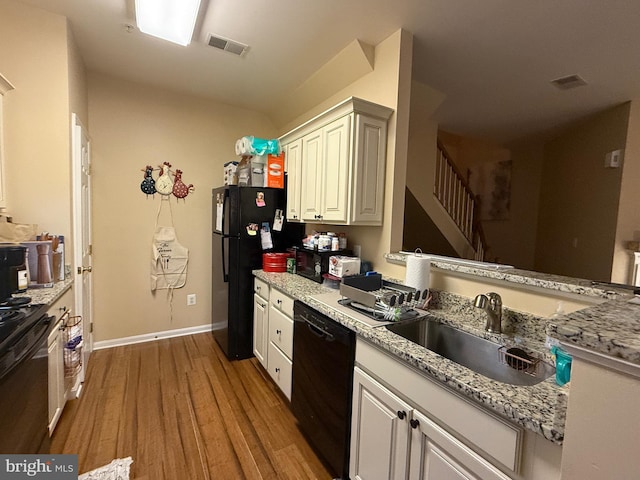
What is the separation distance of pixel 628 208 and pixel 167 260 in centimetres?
523

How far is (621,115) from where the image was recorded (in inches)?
129

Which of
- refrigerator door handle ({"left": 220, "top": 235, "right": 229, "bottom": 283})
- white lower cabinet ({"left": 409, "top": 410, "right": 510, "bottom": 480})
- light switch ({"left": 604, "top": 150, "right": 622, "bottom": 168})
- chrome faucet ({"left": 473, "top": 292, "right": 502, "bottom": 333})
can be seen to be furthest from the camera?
light switch ({"left": 604, "top": 150, "right": 622, "bottom": 168})

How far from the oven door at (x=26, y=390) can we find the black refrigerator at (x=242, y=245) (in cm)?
139

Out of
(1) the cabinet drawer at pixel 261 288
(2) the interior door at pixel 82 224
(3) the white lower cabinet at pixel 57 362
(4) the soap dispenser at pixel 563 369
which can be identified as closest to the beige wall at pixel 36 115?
(2) the interior door at pixel 82 224

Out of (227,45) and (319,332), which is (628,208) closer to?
(319,332)

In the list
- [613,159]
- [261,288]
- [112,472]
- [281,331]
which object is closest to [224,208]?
[261,288]

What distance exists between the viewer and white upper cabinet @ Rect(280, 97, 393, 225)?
2031 mm

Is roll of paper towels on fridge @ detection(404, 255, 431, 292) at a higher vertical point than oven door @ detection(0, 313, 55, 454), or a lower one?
higher

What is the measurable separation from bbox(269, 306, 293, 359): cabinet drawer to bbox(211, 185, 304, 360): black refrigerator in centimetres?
54

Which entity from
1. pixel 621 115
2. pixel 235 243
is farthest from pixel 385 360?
pixel 621 115

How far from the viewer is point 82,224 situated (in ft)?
7.82

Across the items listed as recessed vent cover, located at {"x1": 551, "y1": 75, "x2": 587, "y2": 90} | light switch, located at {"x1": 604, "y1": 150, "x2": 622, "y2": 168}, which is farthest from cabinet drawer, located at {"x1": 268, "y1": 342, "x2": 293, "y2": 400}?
light switch, located at {"x1": 604, "y1": 150, "x2": 622, "y2": 168}

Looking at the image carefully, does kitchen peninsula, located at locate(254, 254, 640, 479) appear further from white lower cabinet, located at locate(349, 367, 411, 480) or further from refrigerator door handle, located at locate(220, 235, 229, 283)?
refrigerator door handle, located at locate(220, 235, 229, 283)

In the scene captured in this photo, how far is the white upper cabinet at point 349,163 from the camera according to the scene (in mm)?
2031
